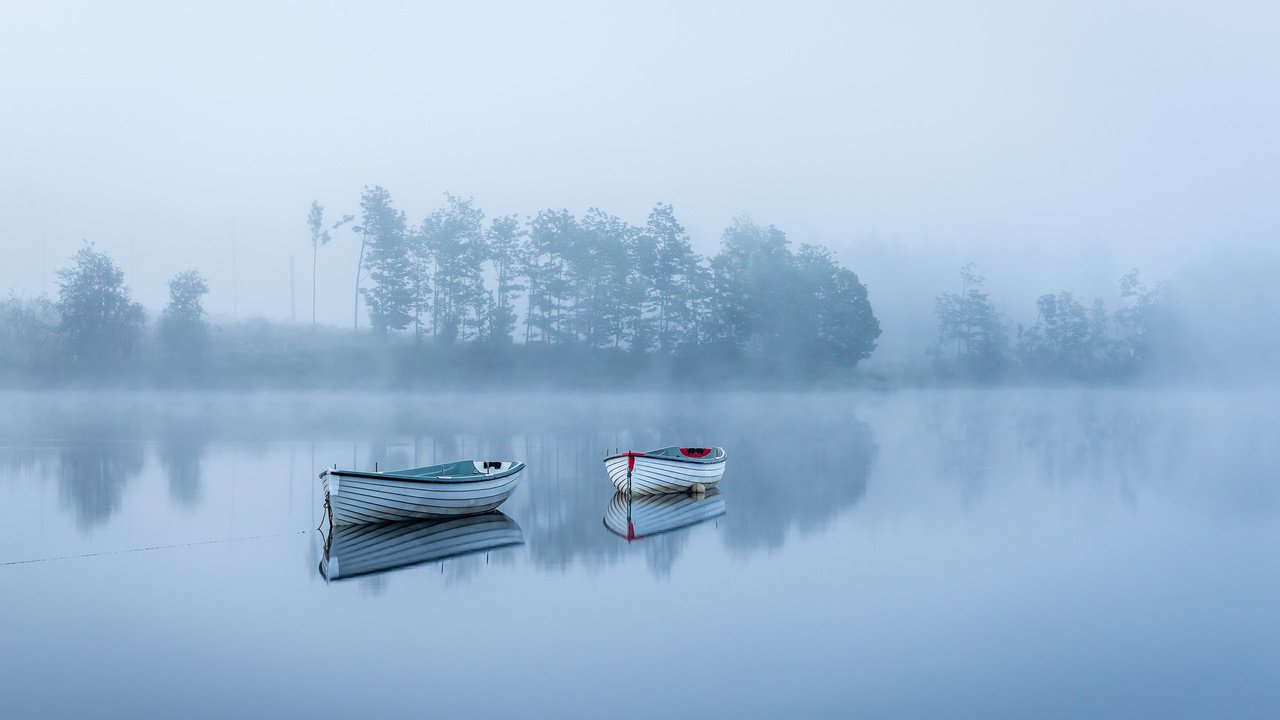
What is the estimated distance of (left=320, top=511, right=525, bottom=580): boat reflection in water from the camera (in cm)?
1812

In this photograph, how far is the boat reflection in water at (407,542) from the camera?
18.1 metres

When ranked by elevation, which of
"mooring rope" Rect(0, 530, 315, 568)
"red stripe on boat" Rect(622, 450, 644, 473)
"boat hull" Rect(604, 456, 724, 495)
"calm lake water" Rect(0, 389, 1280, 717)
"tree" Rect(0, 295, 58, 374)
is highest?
"tree" Rect(0, 295, 58, 374)

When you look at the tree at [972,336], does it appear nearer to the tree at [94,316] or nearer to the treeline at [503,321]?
the treeline at [503,321]

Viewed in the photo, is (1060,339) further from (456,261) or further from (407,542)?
(407,542)

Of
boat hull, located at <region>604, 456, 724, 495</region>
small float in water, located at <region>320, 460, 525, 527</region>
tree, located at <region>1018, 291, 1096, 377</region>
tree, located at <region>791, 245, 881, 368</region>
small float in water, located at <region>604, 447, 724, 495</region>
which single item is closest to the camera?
small float in water, located at <region>320, 460, 525, 527</region>

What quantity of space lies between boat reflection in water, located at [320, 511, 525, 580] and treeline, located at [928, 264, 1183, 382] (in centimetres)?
11137

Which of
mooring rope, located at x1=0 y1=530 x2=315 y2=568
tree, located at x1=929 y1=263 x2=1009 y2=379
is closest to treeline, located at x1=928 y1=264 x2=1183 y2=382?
tree, located at x1=929 y1=263 x2=1009 y2=379

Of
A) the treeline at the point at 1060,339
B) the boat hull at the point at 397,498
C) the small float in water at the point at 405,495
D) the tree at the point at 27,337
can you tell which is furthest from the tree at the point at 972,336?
the boat hull at the point at 397,498

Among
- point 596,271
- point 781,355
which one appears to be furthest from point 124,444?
point 781,355

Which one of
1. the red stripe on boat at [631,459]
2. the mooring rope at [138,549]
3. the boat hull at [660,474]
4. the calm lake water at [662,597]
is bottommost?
the calm lake water at [662,597]

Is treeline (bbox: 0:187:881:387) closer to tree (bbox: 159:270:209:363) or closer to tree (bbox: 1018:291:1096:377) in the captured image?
tree (bbox: 159:270:209:363)

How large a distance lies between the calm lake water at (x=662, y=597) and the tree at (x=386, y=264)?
53.9 meters

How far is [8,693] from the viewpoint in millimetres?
11258

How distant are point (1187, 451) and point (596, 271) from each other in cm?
6377
